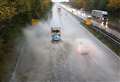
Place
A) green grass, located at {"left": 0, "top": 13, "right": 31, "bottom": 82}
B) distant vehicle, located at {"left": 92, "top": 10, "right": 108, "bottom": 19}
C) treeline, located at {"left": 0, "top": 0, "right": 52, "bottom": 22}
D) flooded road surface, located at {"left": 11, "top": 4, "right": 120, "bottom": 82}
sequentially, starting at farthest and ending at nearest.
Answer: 1. distant vehicle, located at {"left": 92, "top": 10, "right": 108, "bottom": 19}
2. treeline, located at {"left": 0, "top": 0, "right": 52, "bottom": 22}
3. green grass, located at {"left": 0, "top": 13, "right": 31, "bottom": 82}
4. flooded road surface, located at {"left": 11, "top": 4, "right": 120, "bottom": 82}

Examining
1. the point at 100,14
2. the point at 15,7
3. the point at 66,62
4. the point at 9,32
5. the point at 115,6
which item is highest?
the point at 15,7

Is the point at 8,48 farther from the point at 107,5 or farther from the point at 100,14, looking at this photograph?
the point at 107,5

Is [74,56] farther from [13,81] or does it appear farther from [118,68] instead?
[13,81]

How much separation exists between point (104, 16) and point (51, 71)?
6050 centimetres

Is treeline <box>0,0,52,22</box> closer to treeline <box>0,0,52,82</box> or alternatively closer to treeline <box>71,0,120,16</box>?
treeline <box>0,0,52,82</box>

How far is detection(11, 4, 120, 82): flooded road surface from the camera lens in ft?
97.7

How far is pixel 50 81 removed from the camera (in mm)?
28484

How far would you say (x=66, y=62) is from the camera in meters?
35.9

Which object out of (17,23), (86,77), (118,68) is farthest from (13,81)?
(17,23)

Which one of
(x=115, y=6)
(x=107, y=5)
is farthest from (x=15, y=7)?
(x=107, y=5)

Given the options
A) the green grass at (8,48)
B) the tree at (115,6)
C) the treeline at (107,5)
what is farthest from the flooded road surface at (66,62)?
the treeline at (107,5)

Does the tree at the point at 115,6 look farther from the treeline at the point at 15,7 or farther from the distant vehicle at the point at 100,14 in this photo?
the treeline at the point at 15,7

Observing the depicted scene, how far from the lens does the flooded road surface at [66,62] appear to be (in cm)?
2978

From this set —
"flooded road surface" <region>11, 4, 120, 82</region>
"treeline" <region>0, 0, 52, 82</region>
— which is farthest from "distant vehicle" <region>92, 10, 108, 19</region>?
"flooded road surface" <region>11, 4, 120, 82</region>
